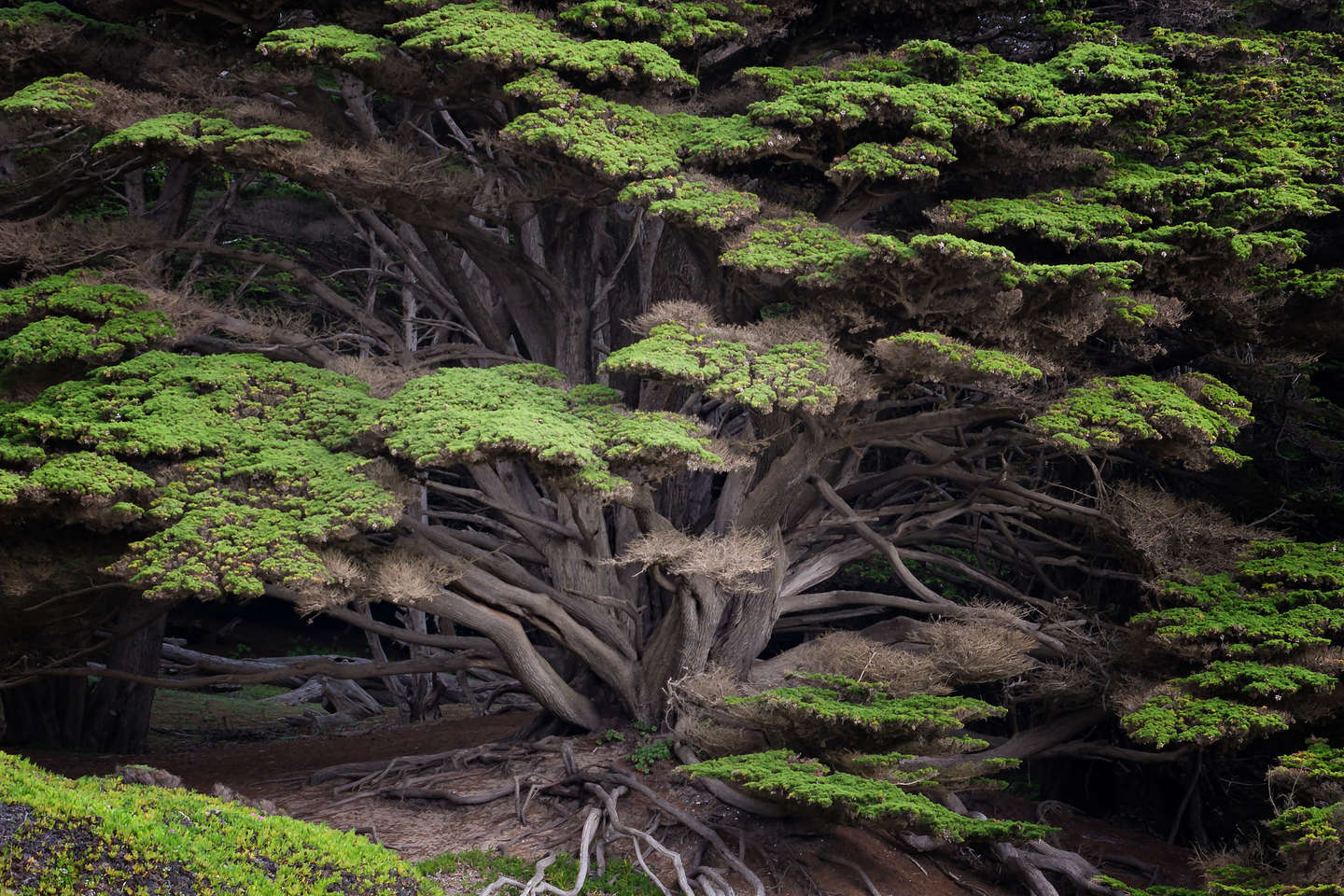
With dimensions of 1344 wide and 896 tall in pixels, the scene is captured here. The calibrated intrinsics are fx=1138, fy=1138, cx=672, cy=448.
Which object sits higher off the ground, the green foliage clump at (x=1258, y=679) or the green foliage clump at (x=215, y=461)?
the green foliage clump at (x=215, y=461)

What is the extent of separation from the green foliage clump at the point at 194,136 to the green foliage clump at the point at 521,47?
1.20 m

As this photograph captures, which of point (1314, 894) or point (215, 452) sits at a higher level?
point (215, 452)

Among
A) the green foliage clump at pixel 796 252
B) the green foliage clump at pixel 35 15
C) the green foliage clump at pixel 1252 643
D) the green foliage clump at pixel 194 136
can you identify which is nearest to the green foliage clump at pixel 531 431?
the green foliage clump at pixel 796 252

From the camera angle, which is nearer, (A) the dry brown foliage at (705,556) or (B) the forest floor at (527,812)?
(A) the dry brown foliage at (705,556)

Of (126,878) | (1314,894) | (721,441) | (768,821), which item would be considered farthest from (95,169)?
(1314,894)

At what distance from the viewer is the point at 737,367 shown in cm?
783

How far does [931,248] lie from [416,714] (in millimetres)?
9869

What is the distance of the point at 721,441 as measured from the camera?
26.9ft

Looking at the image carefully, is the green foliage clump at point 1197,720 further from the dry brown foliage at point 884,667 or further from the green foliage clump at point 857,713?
the dry brown foliage at point 884,667

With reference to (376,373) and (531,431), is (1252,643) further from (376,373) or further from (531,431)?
(376,373)

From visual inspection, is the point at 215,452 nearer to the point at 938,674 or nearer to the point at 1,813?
the point at 1,813

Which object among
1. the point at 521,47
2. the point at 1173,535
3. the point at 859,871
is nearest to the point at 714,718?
the point at 859,871

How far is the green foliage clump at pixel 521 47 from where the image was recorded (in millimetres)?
8156

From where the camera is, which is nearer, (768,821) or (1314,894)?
(1314,894)
